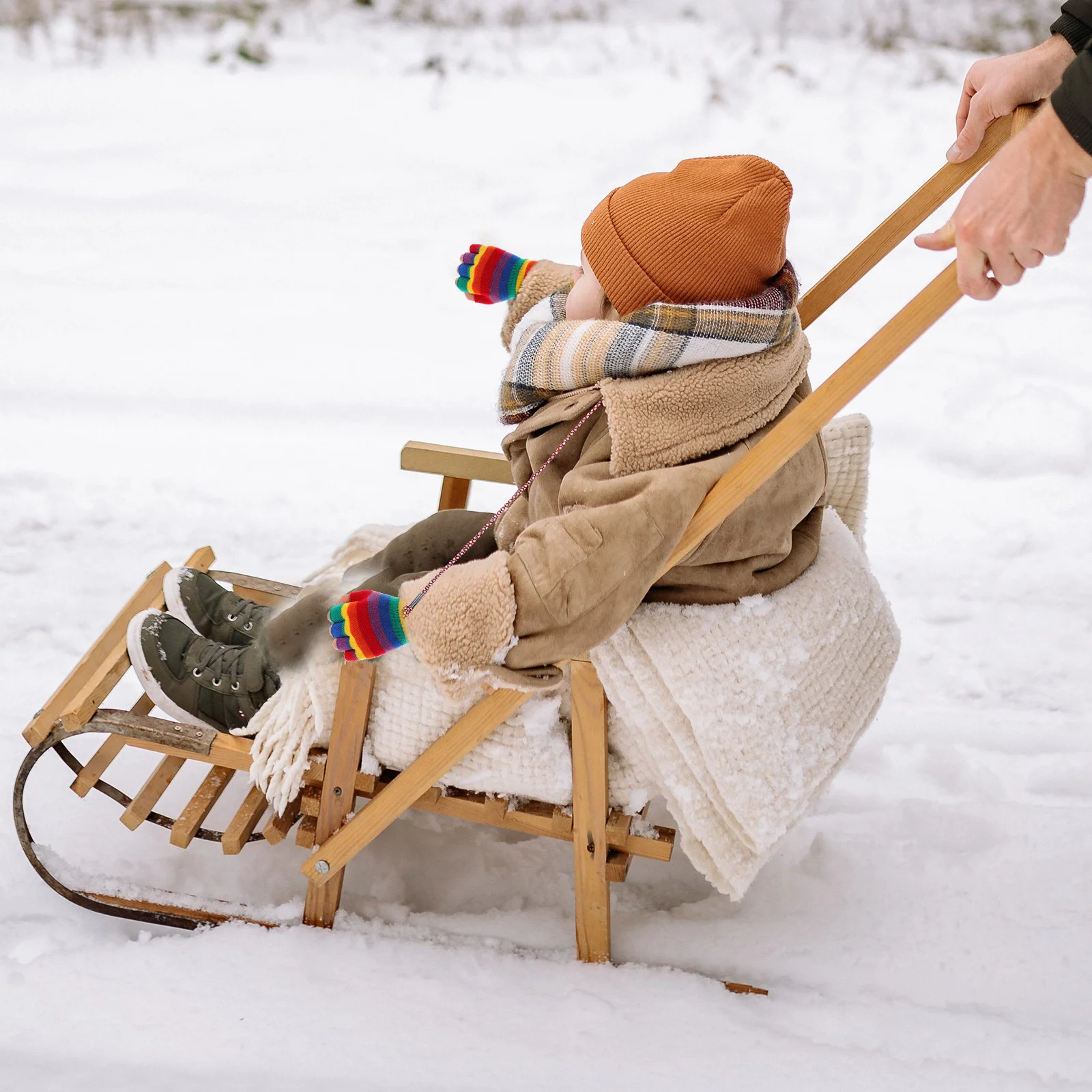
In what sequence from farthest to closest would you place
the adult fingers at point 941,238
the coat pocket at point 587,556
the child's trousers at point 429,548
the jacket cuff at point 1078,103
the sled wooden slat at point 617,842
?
the child's trousers at point 429,548 < the sled wooden slat at point 617,842 < the coat pocket at point 587,556 < the adult fingers at point 941,238 < the jacket cuff at point 1078,103

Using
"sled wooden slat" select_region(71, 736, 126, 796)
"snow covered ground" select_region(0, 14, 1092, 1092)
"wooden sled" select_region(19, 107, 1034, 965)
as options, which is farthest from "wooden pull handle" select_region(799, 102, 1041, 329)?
"sled wooden slat" select_region(71, 736, 126, 796)

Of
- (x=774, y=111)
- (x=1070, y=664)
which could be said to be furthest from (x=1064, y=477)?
(x=774, y=111)

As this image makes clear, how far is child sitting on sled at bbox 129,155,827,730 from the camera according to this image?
1495 mm

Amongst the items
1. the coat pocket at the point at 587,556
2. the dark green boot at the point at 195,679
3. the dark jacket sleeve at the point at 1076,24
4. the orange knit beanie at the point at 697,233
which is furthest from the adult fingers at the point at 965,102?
the dark green boot at the point at 195,679

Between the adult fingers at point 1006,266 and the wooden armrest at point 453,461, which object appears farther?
the wooden armrest at point 453,461

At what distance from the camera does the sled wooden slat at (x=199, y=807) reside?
1883 mm

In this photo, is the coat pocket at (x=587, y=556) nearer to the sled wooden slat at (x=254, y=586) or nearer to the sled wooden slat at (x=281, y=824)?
the sled wooden slat at (x=281, y=824)

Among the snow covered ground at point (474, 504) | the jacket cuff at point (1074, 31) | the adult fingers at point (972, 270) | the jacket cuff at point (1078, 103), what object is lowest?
the snow covered ground at point (474, 504)

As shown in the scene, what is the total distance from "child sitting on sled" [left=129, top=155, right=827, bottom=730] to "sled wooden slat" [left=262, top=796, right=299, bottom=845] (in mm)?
448

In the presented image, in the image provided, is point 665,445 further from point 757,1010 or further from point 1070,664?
point 1070,664

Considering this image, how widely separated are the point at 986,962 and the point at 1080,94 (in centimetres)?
138

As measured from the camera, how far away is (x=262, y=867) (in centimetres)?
211

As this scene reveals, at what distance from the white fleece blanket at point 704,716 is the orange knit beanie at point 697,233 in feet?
1.49

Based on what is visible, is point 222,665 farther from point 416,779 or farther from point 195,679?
point 416,779
